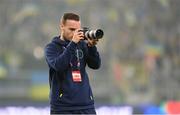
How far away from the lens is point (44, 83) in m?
9.02

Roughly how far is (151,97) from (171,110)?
1567 millimetres

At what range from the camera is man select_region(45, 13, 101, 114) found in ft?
10.5

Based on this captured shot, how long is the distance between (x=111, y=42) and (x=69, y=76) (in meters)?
6.39

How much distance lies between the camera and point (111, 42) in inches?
377

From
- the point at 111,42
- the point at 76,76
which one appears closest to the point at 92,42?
the point at 76,76

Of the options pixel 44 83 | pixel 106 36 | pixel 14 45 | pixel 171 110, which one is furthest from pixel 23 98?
pixel 171 110

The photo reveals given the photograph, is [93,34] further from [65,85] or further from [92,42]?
[65,85]

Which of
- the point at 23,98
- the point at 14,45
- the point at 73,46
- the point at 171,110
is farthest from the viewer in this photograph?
the point at 14,45

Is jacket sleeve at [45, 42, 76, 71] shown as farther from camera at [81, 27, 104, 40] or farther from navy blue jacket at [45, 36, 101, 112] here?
camera at [81, 27, 104, 40]

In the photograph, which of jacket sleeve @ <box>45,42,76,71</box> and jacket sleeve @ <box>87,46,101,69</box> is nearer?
jacket sleeve @ <box>45,42,76,71</box>

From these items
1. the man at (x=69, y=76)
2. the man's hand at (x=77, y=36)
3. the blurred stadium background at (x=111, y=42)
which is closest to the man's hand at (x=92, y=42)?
the man at (x=69, y=76)

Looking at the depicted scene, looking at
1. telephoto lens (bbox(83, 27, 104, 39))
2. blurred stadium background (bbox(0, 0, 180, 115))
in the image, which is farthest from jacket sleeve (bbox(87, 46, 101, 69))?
blurred stadium background (bbox(0, 0, 180, 115))

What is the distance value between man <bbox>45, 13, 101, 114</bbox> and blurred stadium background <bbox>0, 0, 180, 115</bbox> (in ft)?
19.5

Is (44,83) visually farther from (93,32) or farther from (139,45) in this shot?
(93,32)
